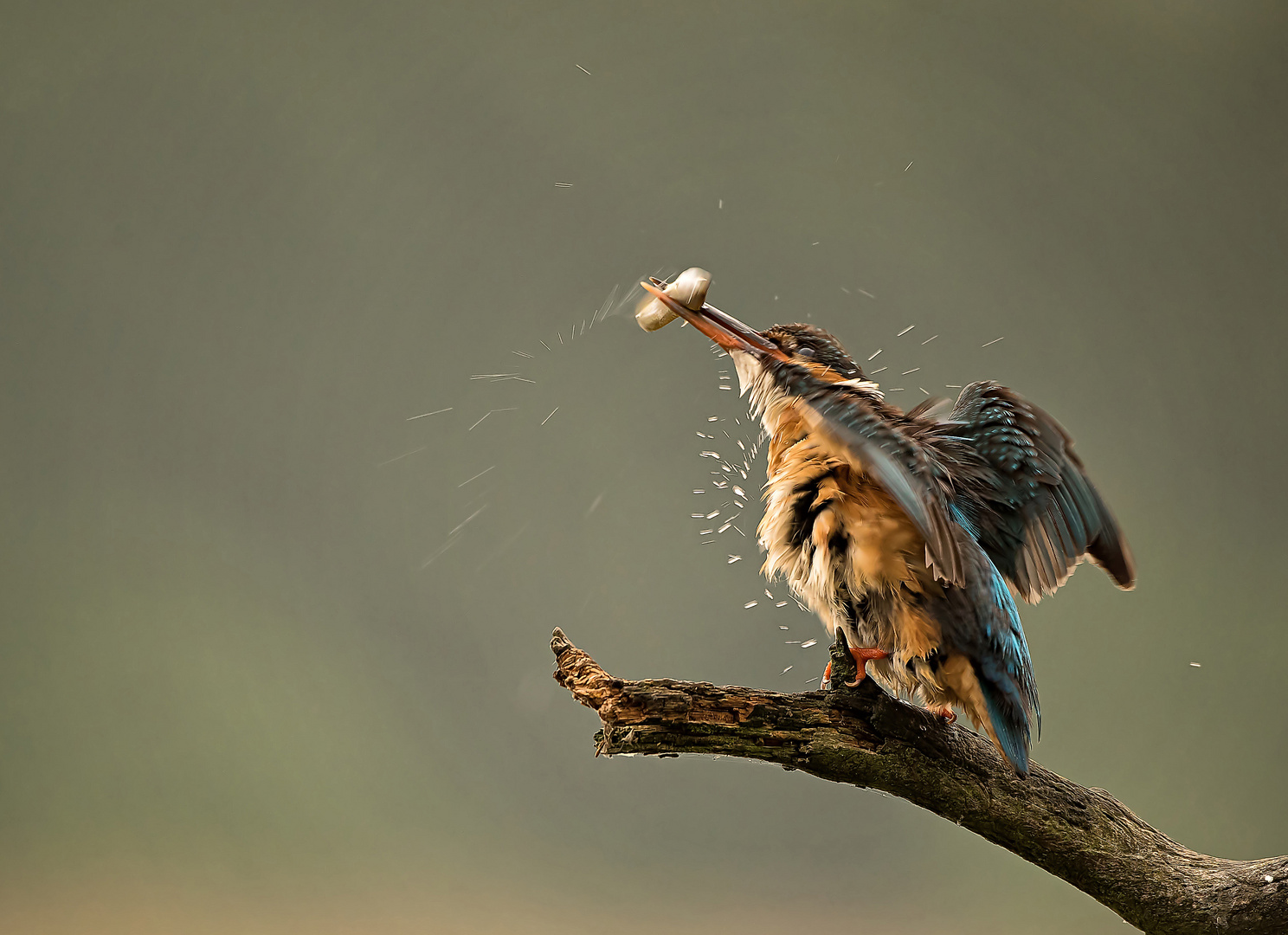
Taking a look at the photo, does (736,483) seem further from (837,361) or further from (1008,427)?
(1008,427)

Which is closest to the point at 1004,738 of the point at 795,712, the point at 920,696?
the point at 920,696

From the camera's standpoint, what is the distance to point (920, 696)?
1.98 meters

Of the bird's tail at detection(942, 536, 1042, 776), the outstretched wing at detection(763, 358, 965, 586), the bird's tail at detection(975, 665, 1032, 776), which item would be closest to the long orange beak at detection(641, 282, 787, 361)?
the outstretched wing at detection(763, 358, 965, 586)

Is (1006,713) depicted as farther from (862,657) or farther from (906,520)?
(906,520)

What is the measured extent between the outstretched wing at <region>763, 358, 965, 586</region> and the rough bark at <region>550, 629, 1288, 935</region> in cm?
31

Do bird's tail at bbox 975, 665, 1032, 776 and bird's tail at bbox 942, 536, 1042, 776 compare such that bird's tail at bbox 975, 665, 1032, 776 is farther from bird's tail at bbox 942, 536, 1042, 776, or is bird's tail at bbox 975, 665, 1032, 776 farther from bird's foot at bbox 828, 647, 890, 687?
bird's foot at bbox 828, 647, 890, 687

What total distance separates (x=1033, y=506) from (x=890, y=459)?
751 mm

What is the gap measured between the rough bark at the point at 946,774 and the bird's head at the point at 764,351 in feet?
1.84

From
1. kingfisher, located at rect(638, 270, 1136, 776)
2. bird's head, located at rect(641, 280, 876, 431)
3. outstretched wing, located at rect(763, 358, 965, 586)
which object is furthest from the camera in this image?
bird's head, located at rect(641, 280, 876, 431)

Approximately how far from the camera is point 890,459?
1638 millimetres

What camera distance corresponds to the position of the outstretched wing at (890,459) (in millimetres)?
1607

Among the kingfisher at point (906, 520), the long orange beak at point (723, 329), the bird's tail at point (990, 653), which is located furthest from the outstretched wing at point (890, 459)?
the long orange beak at point (723, 329)

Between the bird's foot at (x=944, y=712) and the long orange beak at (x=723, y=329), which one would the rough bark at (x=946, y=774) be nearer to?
the bird's foot at (x=944, y=712)

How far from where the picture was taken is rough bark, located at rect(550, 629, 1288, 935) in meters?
1.68
